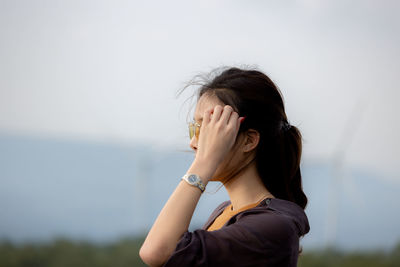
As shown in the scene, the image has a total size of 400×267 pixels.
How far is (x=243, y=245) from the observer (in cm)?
170

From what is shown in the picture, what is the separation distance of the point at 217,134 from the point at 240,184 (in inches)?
13.5

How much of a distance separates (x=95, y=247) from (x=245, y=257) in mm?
20082

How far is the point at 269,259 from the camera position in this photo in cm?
174

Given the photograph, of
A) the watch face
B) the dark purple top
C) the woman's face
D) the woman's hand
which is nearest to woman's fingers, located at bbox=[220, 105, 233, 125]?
the woman's hand

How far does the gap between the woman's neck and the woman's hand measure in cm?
24

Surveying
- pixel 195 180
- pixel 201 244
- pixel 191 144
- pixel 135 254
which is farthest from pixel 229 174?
pixel 135 254

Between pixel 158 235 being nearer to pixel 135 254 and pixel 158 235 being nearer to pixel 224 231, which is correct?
Result: pixel 224 231

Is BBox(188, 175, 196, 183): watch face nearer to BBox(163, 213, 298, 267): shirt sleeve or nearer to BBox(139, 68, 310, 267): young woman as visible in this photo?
BBox(139, 68, 310, 267): young woman

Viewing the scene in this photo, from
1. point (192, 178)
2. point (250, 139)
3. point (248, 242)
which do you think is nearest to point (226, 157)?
point (250, 139)

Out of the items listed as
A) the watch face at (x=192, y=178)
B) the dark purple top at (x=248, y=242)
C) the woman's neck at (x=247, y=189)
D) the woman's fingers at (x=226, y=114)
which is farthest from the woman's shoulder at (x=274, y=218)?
the woman's fingers at (x=226, y=114)

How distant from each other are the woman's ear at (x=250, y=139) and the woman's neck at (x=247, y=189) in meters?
Answer: 0.10

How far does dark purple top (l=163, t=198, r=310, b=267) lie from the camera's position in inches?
64.9

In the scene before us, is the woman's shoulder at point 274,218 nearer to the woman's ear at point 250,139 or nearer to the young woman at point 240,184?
the young woman at point 240,184

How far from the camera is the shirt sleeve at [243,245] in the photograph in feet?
5.39
